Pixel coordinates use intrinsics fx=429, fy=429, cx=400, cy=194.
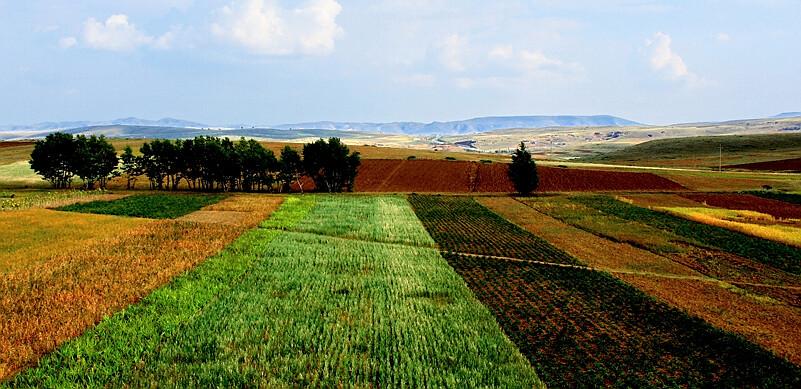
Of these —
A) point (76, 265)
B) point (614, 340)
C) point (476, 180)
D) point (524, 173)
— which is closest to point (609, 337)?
point (614, 340)

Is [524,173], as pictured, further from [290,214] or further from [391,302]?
[391,302]

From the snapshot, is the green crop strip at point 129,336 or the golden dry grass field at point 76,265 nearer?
the green crop strip at point 129,336

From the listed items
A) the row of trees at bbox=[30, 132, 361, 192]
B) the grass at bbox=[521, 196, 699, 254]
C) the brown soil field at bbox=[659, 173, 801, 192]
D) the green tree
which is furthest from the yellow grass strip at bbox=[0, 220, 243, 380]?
the brown soil field at bbox=[659, 173, 801, 192]

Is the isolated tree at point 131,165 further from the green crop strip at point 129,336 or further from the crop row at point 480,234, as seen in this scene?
the green crop strip at point 129,336

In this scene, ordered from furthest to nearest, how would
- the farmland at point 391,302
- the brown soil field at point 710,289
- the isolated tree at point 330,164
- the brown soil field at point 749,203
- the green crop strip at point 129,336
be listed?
the isolated tree at point 330,164 < the brown soil field at point 749,203 < the brown soil field at point 710,289 < the farmland at point 391,302 < the green crop strip at point 129,336

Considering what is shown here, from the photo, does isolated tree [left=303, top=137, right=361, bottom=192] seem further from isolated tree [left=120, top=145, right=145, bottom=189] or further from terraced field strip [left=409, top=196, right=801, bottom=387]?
terraced field strip [left=409, top=196, right=801, bottom=387]

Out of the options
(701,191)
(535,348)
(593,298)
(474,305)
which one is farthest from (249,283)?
(701,191)

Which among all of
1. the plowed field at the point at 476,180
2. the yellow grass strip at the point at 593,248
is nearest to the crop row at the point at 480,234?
the yellow grass strip at the point at 593,248
